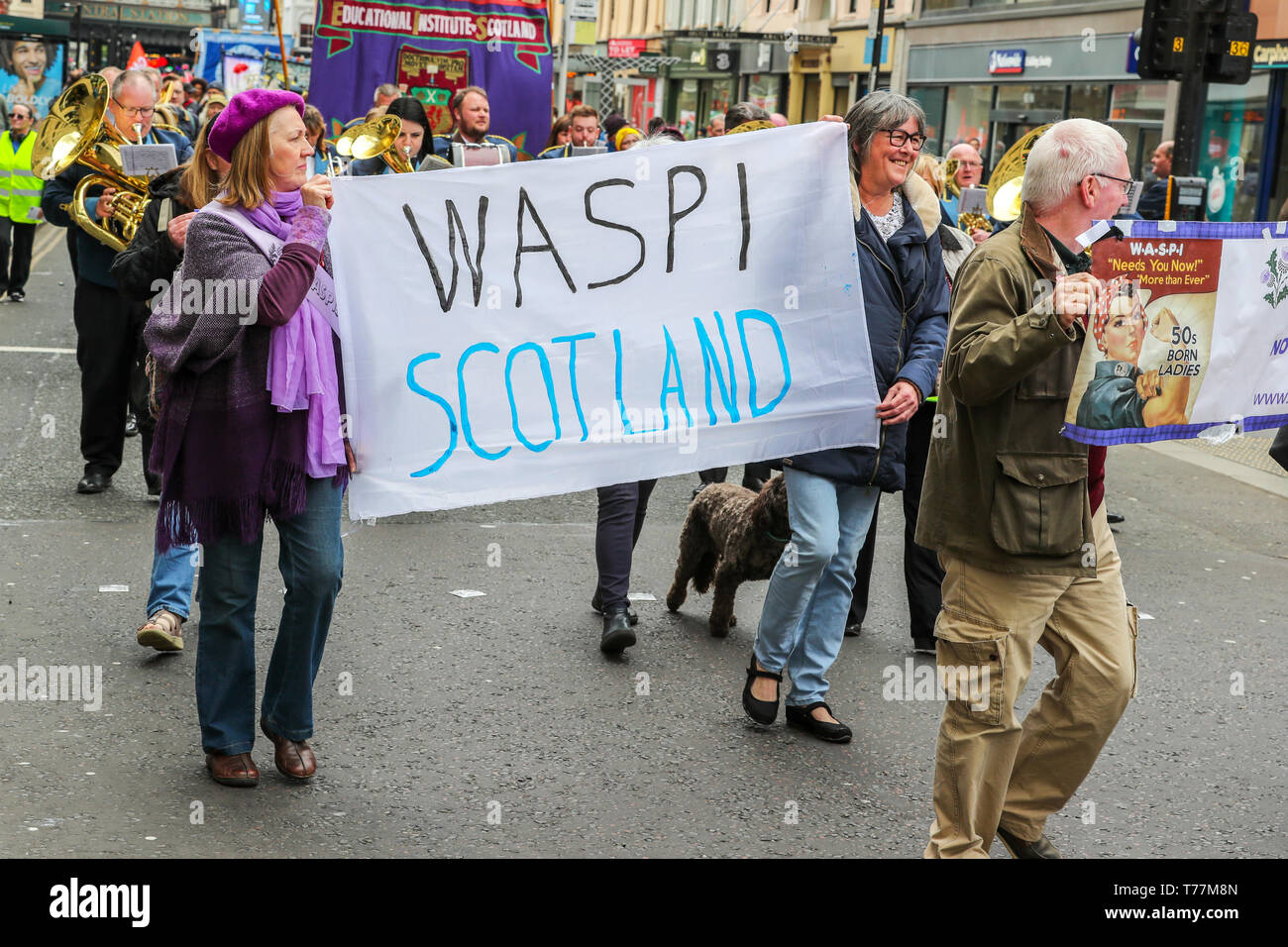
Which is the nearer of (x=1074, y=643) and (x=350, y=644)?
(x=1074, y=643)

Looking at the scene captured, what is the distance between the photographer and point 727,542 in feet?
19.2

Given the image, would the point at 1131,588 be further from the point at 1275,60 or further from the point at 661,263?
the point at 1275,60

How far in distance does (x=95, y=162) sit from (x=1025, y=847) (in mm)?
5576

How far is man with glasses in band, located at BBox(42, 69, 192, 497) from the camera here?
7508 mm

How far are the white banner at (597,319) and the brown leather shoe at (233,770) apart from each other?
76 centimetres

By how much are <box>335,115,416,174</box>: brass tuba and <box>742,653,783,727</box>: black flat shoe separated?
4.71 meters

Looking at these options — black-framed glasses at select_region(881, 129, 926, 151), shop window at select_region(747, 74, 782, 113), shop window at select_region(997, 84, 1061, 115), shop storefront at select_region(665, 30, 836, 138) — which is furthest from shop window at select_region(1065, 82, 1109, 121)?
black-framed glasses at select_region(881, 129, 926, 151)

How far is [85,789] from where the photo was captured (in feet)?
13.7

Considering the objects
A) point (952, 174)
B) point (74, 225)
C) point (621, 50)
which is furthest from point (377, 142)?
point (621, 50)

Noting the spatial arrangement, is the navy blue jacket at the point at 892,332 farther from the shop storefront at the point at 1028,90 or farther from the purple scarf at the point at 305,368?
the shop storefront at the point at 1028,90

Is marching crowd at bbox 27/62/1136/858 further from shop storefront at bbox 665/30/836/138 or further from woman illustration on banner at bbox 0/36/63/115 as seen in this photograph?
woman illustration on banner at bbox 0/36/63/115

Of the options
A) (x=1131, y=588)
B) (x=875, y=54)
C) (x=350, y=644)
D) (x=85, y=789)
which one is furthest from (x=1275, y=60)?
(x=85, y=789)

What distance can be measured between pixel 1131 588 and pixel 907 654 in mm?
1824

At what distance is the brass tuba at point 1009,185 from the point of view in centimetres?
869
